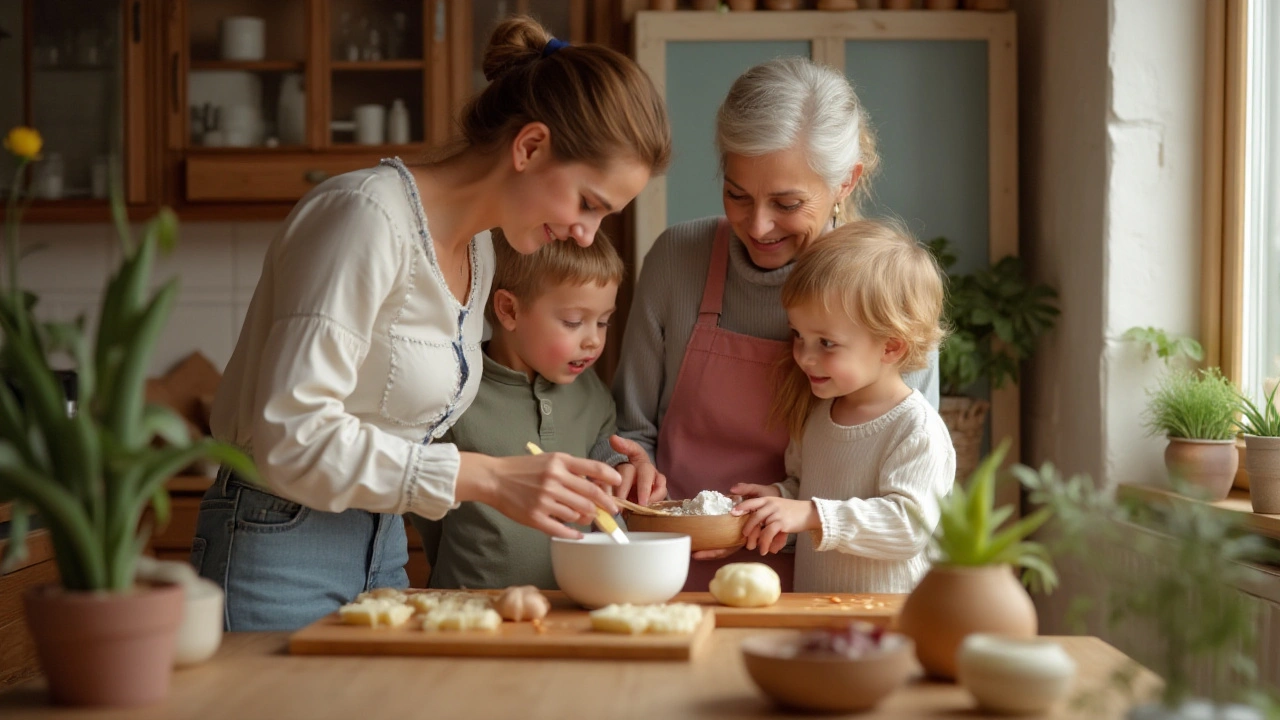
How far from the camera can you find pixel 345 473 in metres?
1.39

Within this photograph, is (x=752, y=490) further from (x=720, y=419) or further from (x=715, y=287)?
(x=715, y=287)

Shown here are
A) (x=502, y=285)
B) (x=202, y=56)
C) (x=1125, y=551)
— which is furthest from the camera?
(x=202, y=56)

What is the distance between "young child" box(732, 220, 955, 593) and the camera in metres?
1.71

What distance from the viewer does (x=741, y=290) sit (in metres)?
2.06

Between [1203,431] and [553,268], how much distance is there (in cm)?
145

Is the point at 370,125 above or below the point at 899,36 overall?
below

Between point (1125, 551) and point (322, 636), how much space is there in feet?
6.69

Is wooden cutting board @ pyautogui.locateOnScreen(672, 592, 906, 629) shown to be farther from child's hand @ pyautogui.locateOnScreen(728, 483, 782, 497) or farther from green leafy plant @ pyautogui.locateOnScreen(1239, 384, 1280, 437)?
green leafy plant @ pyautogui.locateOnScreen(1239, 384, 1280, 437)

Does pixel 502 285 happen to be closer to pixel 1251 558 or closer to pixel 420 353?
pixel 420 353

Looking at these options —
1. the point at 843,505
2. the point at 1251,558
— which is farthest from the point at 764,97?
the point at 1251,558

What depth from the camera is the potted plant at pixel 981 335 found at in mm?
3281

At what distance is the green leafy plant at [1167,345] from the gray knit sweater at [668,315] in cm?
102

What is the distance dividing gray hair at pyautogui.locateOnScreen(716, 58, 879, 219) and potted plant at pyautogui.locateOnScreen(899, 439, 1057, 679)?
85 cm

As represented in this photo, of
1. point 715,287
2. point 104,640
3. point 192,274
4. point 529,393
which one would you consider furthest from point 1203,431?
point 192,274
